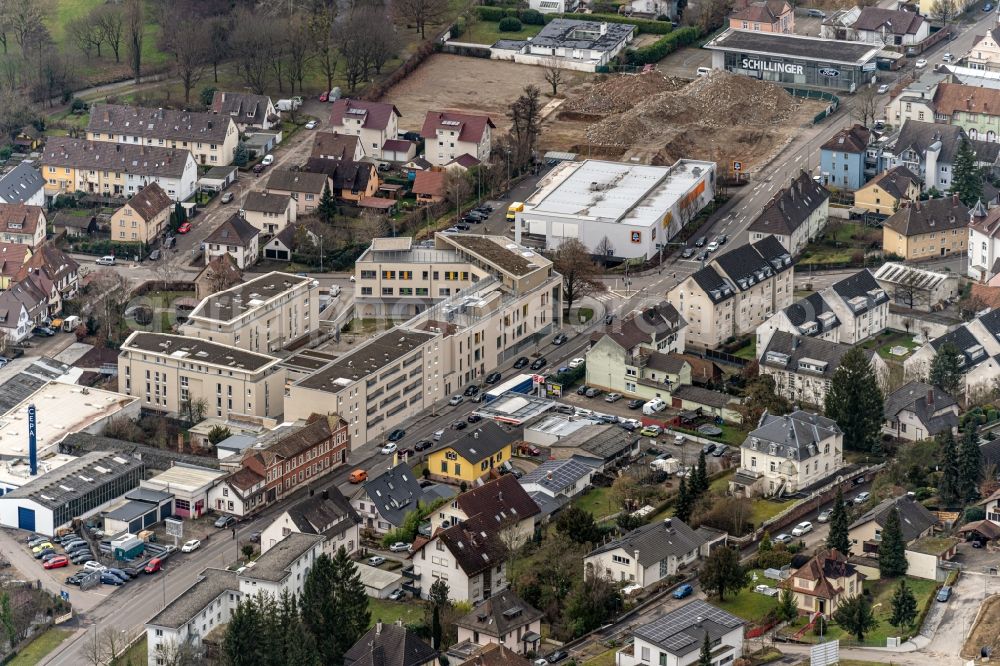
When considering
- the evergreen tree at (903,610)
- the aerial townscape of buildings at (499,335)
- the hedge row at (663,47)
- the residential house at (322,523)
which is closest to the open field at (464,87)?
the aerial townscape of buildings at (499,335)

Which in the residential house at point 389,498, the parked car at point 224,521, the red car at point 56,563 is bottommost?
the red car at point 56,563

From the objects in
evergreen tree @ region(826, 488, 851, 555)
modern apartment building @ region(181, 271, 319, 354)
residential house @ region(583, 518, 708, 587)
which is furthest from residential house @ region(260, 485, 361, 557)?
evergreen tree @ region(826, 488, 851, 555)

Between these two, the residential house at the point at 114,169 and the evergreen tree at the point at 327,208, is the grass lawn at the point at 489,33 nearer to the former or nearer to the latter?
the residential house at the point at 114,169

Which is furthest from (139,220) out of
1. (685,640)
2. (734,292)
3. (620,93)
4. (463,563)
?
(685,640)

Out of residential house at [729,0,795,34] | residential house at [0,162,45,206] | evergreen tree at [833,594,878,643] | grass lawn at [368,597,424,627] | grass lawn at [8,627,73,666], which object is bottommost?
grass lawn at [8,627,73,666]

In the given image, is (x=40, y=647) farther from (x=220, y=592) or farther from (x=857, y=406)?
(x=857, y=406)

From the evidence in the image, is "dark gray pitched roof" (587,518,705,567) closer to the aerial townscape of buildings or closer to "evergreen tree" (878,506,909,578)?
the aerial townscape of buildings
